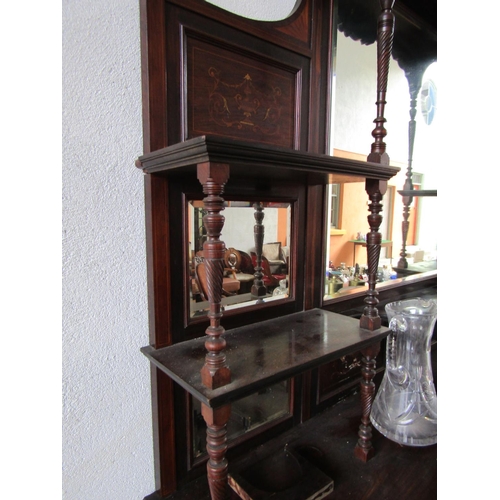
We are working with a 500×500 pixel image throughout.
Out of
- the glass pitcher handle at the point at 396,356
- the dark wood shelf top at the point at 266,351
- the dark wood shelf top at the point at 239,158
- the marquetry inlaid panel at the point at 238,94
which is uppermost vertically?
A: the marquetry inlaid panel at the point at 238,94

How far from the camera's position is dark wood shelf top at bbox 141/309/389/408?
672mm

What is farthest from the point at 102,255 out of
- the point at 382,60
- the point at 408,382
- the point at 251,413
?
the point at 408,382

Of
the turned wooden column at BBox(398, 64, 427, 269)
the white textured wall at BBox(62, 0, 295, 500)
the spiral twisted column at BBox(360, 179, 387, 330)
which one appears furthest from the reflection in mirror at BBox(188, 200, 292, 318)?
the turned wooden column at BBox(398, 64, 427, 269)

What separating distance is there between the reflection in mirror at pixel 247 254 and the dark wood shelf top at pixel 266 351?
0.09m

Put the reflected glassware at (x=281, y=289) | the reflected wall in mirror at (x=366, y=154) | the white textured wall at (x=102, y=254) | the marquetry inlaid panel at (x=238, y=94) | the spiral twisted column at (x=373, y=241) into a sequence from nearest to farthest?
the white textured wall at (x=102, y=254) < the marquetry inlaid panel at (x=238, y=94) < the spiral twisted column at (x=373, y=241) < the reflected glassware at (x=281, y=289) < the reflected wall in mirror at (x=366, y=154)

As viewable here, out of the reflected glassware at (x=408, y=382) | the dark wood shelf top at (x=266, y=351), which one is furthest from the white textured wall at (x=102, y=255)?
the reflected glassware at (x=408, y=382)

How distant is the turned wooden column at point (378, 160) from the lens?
0.92 meters

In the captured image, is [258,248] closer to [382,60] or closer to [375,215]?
[375,215]

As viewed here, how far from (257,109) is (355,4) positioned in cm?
62

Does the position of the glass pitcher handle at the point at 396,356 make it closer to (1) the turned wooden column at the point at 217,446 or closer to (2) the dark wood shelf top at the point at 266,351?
(2) the dark wood shelf top at the point at 266,351

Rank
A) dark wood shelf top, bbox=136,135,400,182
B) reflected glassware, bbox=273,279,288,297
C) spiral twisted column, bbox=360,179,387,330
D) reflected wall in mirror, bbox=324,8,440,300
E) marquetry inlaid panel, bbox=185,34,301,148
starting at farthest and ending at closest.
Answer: reflected wall in mirror, bbox=324,8,440,300 < reflected glassware, bbox=273,279,288,297 < spiral twisted column, bbox=360,179,387,330 < marquetry inlaid panel, bbox=185,34,301,148 < dark wood shelf top, bbox=136,135,400,182

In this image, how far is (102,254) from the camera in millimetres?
754

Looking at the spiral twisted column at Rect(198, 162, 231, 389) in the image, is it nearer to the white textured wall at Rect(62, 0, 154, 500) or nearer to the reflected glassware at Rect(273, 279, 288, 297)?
the white textured wall at Rect(62, 0, 154, 500)

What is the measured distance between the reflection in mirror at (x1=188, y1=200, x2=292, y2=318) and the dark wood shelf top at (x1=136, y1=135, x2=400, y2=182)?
0.63ft
